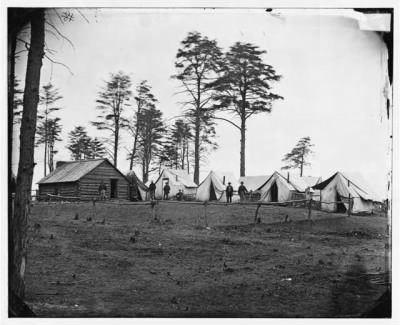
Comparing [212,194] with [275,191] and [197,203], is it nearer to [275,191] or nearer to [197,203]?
[197,203]

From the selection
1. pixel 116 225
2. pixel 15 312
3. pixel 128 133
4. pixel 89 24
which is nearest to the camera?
pixel 15 312

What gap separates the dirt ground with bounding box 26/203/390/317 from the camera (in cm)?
501

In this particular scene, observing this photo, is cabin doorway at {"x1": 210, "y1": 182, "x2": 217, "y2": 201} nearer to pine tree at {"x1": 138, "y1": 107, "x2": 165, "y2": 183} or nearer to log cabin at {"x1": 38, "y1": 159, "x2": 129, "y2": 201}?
pine tree at {"x1": 138, "y1": 107, "x2": 165, "y2": 183}

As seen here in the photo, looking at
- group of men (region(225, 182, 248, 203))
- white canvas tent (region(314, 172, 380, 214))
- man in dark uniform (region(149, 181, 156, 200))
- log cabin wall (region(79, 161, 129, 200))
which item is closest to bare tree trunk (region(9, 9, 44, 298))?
log cabin wall (region(79, 161, 129, 200))

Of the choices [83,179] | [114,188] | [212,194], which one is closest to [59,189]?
[83,179]

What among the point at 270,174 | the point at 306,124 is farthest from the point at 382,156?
the point at 270,174

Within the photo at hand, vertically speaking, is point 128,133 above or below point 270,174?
above

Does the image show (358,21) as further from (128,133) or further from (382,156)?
(128,133)

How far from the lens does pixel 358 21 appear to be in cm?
514

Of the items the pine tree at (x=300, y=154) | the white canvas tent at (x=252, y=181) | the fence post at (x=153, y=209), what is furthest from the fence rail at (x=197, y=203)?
the pine tree at (x=300, y=154)

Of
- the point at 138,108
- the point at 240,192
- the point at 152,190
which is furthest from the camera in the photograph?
the point at 240,192

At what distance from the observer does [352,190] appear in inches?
221

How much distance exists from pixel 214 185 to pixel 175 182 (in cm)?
61

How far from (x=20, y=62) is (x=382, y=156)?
13.7ft
